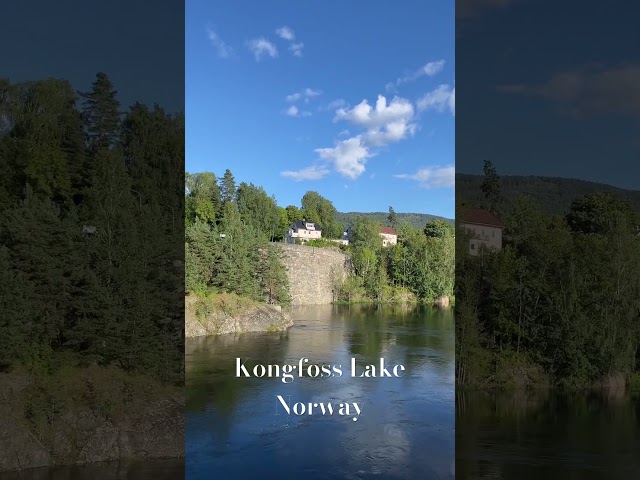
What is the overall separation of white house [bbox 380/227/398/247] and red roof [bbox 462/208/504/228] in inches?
275

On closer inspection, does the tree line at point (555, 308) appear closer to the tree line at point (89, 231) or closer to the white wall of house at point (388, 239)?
the tree line at point (89, 231)

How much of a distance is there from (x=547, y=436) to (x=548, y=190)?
4.05 metres

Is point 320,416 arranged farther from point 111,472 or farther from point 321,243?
point 321,243

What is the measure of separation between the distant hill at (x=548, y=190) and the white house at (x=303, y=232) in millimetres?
7672

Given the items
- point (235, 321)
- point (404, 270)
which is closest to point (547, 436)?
point (235, 321)

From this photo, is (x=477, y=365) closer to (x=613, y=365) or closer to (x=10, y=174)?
(x=613, y=365)

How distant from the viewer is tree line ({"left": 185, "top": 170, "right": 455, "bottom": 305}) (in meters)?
11.8

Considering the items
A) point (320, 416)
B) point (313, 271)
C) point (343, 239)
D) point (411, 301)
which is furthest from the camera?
point (343, 239)

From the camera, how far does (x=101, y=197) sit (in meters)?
7.97

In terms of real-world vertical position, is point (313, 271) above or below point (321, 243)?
below

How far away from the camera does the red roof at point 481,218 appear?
31.0ft

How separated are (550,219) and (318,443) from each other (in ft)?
17.5

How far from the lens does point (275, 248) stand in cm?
1341

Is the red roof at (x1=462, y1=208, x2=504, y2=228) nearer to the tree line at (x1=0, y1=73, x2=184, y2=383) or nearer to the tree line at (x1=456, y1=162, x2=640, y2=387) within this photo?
the tree line at (x1=456, y1=162, x2=640, y2=387)
